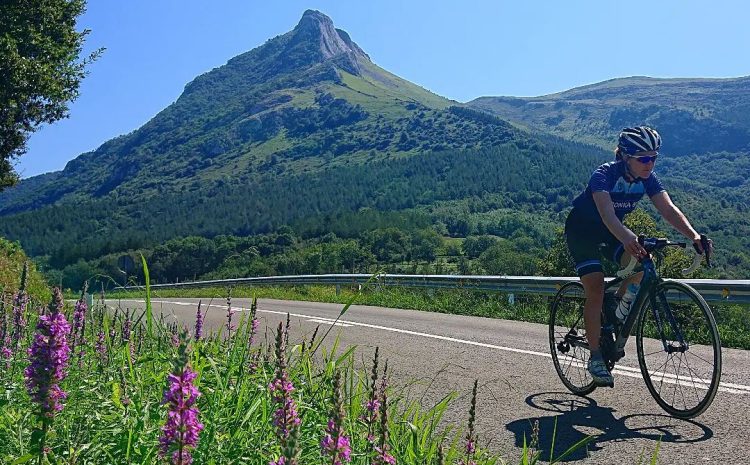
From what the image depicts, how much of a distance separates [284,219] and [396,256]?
105 metres

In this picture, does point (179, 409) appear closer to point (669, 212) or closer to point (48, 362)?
point (48, 362)

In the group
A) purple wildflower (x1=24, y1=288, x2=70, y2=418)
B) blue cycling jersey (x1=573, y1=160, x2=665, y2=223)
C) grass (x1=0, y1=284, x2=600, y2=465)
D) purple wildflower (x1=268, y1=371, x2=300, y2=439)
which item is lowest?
grass (x1=0, y1=284, x2=600, y2=465)

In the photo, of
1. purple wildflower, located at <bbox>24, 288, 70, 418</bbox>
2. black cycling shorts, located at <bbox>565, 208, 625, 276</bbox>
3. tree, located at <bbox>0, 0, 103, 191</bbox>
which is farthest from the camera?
tree, located at <bbox>0, 0, 103, 191</bbox>

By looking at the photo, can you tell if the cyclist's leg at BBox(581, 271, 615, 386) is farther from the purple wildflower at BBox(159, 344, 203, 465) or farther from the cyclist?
the purple wildflower at BBox(159, 344, 203, 465)

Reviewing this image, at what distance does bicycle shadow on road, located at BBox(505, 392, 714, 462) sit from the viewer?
13.2ft

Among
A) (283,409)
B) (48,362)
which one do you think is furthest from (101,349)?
(283,409)

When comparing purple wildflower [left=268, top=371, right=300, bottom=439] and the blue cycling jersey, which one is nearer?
purple wildflower [left=268, top=371, right=300, bottom=439]

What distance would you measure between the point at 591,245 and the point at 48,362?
465 centimetres

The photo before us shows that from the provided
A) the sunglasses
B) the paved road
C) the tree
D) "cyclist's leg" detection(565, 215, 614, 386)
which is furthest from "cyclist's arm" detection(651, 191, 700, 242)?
the tree

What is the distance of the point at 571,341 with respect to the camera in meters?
5.99

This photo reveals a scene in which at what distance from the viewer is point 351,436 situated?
10.5 ft

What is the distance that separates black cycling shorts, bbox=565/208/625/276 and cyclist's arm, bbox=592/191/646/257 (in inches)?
14.7

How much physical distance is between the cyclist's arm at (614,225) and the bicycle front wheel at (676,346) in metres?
0.32

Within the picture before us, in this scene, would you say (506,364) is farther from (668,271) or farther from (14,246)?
(14,246)
